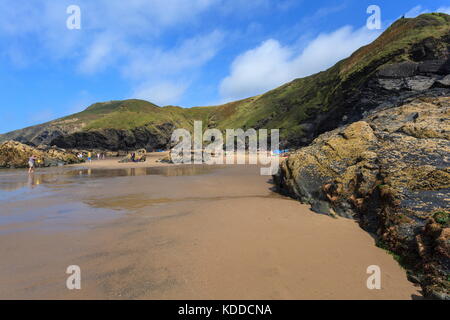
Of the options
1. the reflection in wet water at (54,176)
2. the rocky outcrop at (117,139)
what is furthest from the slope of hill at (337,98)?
the reflection in wet water at (54,176)

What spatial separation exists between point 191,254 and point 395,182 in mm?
5694

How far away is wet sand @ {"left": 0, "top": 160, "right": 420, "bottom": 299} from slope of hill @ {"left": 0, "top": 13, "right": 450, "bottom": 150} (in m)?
15.5

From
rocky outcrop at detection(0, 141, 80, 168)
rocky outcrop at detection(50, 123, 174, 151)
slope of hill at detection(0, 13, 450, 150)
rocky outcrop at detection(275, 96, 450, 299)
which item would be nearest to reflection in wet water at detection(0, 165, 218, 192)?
rocky outcrop at detection(0, 141, 80, 168)

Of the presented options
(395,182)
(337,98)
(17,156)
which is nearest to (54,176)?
(17,156)

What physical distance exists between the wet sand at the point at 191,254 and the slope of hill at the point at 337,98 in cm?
1550

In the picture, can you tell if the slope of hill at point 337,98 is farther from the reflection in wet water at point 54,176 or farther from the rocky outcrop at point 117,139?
the reflection in wet water at point 54,176

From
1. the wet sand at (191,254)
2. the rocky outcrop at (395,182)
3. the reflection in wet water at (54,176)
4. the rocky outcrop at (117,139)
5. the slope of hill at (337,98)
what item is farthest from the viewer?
the rocky outcrop at (117,139)

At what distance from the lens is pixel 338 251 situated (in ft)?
17.0

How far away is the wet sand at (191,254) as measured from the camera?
3.88 metres

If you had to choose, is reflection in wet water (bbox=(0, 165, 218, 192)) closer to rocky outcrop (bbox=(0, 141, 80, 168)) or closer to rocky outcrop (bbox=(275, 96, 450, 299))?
rocky outcrop (bbox=(0, 141, 80, 168))

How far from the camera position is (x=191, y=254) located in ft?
16.9
